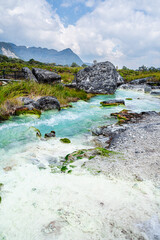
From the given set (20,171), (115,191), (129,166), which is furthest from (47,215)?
(129,166)

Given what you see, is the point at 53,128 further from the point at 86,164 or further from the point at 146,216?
the point at 146,216

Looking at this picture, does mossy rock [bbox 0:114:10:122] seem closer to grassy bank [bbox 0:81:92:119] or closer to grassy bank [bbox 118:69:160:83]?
grassy bank [bbox 0:81:92:119]

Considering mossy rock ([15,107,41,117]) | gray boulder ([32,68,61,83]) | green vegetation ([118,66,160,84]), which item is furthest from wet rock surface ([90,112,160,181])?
green vegetation ([118,66,160,84])

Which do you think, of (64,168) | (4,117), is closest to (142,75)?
(4,117)

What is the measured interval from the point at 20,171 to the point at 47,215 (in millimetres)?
1550

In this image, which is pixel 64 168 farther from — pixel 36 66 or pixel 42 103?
pixel 36 66

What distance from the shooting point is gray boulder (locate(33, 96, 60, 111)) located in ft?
34.1

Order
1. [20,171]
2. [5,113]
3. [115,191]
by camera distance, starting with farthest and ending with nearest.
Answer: [5,113], [20,171], [115,191]

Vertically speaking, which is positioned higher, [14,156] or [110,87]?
[110,87]

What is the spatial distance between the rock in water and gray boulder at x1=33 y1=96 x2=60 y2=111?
9.81 meters

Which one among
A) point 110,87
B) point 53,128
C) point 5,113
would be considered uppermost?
point 110,87

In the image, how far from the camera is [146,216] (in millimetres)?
2156

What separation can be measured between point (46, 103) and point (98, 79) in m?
11.5

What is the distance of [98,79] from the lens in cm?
1994
